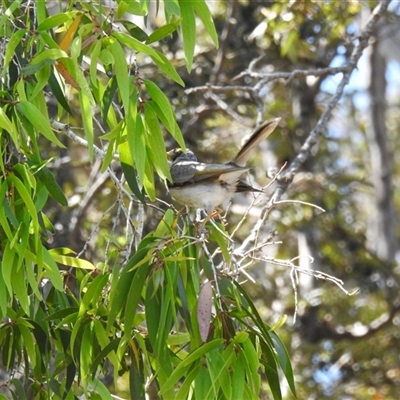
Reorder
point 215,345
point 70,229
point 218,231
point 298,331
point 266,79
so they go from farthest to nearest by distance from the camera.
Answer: point 298,331 < point 70,229 < point 266,79 < point 218,231 < point 215,345

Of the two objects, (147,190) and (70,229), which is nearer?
(147,190)

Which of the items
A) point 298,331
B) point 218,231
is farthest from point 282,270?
point 218,231

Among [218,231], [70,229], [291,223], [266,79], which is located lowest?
[291,223]

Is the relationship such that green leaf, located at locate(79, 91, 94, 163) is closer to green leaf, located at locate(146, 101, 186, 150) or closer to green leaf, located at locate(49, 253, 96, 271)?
green leaf, located at locate(146, 101, 186, 150)

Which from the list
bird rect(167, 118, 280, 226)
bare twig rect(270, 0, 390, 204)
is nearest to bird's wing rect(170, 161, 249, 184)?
bird rect(167, 118, 280, 226)

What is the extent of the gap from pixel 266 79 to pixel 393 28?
466cm

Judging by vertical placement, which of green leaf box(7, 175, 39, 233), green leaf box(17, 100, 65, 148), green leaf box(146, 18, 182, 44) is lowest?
green leaf box(7, 175, 39, 233)

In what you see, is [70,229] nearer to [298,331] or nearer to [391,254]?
[298,331]

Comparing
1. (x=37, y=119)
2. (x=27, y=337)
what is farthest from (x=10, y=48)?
(x=27, y=337)

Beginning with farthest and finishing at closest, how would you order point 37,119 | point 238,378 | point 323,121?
point 323,121
point 37,119
point 238,378

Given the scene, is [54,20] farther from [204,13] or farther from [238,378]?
[238,378]

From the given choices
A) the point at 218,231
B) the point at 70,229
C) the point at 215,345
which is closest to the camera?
the point at 215,345

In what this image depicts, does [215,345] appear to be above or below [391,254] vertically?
above

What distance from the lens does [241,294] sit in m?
2.94
